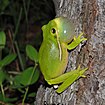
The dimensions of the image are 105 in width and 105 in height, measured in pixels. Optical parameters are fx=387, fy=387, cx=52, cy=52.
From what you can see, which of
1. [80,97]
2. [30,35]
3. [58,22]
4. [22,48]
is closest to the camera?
[58,22]

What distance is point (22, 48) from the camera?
3816 millimetres

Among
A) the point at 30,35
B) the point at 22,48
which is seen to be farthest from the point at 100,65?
the point at 30,35

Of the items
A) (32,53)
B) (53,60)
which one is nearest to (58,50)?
(53,60)

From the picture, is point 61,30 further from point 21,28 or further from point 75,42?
point 21,28

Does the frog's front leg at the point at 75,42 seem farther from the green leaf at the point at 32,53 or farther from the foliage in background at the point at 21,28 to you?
the foliage in background at the point at 21,28

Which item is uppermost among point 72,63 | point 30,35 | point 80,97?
point 72,63

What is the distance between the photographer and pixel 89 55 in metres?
1.59

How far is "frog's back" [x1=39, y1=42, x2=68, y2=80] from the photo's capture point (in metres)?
1.55

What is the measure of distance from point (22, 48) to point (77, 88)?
7.36 ft

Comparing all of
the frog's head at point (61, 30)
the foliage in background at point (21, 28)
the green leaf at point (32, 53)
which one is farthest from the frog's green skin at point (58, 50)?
the foliage in background at point (21, 28)

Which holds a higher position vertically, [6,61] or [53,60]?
[53,60]

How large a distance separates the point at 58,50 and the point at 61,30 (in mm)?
85

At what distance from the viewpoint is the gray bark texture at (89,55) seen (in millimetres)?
1560

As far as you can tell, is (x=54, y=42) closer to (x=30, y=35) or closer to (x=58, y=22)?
(x=58, y=22)
